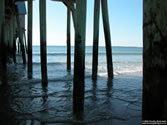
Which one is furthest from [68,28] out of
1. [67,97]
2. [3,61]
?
[67,97]

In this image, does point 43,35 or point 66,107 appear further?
point 43,35

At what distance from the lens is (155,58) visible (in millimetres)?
1456

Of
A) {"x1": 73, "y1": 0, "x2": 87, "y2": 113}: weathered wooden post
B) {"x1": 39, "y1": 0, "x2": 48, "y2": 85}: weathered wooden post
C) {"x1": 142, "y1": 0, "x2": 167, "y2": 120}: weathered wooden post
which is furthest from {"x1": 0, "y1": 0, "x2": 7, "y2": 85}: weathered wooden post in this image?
{"x1": 142, "y1": 0, "x2": 167, "y2": 120}: weathered wooden post

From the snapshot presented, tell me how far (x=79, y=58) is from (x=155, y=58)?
6.62 feet

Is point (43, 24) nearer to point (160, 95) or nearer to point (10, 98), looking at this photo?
point (10, 98)

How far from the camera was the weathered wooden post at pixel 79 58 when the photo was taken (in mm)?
3098

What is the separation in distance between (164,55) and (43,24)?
4575mm

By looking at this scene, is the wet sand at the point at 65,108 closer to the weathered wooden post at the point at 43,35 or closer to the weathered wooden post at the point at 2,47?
the weathered wooden post at the point at 2,47

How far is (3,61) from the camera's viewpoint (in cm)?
504

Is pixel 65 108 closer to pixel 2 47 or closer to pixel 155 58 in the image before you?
pixel 155 58

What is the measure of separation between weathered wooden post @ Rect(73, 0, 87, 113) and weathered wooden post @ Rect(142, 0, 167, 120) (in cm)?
172

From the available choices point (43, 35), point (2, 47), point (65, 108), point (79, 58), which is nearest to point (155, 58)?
→ point (79, 58)

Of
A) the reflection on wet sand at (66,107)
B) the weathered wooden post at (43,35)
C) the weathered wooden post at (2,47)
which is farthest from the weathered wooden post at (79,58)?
the weathered wooden post at (2,47)

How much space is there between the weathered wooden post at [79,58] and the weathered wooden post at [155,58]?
1.72 meters
